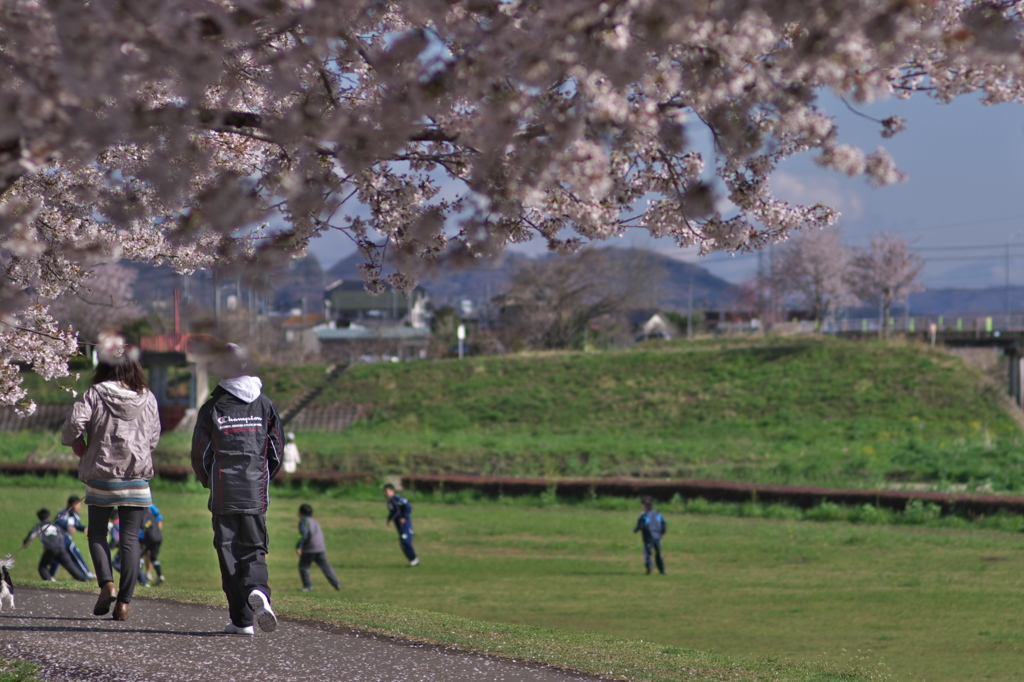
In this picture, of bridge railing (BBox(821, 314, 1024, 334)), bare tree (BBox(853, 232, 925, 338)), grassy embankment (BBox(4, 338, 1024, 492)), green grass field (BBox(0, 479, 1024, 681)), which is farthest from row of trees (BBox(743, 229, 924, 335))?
green grass field (BBox(0, 479, 1024, 681))

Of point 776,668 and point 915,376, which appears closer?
point 776,668

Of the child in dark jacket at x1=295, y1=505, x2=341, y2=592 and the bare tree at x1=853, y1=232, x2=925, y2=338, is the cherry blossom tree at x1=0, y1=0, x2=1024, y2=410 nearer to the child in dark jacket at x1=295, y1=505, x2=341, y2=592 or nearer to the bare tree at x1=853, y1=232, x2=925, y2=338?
the child in dark jacket at x1=295, y1=505, x2=341, y2=592

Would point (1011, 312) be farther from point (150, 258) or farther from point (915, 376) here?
point (150, 258)

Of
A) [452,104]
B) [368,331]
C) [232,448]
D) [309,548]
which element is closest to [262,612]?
[232,448]

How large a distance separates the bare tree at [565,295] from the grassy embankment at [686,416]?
12.3 meters

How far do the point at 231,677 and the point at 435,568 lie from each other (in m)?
12.8

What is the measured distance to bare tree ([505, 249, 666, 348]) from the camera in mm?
69000

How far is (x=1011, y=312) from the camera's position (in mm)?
66312

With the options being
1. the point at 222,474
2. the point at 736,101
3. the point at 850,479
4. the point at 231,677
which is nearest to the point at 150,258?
the point at 222,474

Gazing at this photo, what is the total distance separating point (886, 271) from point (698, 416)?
37494mm

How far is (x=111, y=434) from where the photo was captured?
6684 mm

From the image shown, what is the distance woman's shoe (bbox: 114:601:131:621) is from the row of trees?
236ft

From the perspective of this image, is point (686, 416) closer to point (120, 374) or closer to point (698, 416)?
point (698, 416)

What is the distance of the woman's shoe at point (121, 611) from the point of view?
6.93m
